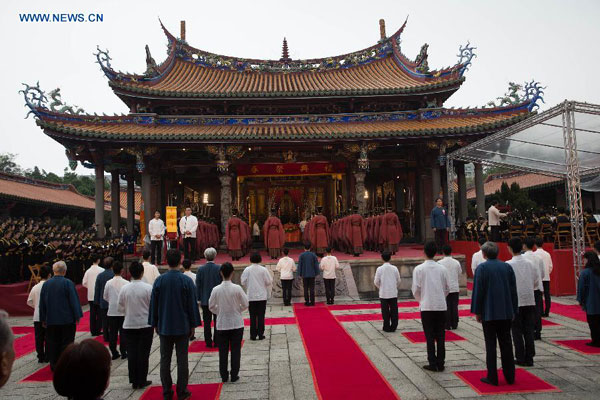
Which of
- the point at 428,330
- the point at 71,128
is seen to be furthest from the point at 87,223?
the point at 428,330

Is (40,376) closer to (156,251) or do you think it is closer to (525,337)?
(156,251)

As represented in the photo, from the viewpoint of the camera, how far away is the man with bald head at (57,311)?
5.64m

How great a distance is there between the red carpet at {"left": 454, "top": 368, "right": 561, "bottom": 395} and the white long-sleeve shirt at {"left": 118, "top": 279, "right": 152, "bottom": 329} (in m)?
3.81

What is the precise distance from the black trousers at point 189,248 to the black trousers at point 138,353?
6.37 metres

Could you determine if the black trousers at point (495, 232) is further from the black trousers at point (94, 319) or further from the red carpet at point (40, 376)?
the red carpet at point (40, 376)

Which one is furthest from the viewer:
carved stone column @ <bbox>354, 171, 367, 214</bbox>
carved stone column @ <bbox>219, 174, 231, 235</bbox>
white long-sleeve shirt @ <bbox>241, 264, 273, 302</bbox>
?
carved stone column @ <bbox>354, 171, 367, 214</bbox>

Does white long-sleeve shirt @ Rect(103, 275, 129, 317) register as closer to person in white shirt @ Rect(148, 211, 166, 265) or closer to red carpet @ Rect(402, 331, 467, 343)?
red carpet @ Rect(402, 331, 467, 343)

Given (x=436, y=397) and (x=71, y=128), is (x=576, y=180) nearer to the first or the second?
(x=436, y=397)

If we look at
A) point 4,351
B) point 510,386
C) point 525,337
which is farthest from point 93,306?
point 525,337

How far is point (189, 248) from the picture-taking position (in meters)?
11.6

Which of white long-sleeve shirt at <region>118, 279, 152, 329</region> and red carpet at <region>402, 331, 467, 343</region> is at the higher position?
white long-sleeve shirt at <region>118, 279, 152, 329</region>

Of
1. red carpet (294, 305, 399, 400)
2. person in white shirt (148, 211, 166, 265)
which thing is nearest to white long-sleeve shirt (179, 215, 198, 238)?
person in white shirt (148, 211, 166, 265)

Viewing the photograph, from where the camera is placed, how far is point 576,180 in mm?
9391

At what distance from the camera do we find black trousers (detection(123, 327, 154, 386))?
4.87 metres
